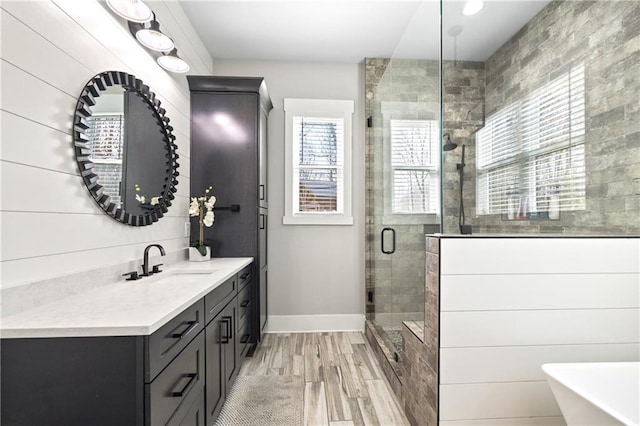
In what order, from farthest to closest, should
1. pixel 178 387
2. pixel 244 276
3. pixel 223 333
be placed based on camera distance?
1. pixel 244 276
2. pixel 223 333
3. pixel 178 387

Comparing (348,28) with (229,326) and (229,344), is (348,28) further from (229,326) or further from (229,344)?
(229,344)

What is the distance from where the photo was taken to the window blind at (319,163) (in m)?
3.55

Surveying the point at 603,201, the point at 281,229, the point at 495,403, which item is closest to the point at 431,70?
the point at 603,201

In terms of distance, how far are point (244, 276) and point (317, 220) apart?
1.16m

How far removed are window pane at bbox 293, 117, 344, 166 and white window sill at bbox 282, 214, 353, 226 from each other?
59 cm

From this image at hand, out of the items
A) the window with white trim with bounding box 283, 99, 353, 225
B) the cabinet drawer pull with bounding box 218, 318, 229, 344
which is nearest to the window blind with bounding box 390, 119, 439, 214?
the window with white trim with bounding box 283, 99, 353, 225

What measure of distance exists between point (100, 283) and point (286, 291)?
2.14m

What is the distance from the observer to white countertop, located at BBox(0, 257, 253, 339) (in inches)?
39.0

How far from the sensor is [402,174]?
2.52m

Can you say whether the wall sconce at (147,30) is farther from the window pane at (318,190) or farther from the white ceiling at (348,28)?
the window pane at (318,190)

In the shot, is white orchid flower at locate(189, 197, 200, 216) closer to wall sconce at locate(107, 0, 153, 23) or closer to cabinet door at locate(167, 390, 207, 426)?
wall sconce at locate(107, 0, 153, 23)

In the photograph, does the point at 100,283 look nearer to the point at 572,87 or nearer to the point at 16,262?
the point at 16,262

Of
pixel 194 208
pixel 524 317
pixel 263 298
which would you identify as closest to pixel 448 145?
pixel 524 317

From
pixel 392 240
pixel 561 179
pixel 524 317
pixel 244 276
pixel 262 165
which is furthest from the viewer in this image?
pixel 262 165
